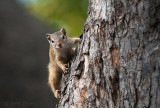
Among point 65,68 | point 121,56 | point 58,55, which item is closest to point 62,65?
point 65,68

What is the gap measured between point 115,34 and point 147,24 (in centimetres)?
38

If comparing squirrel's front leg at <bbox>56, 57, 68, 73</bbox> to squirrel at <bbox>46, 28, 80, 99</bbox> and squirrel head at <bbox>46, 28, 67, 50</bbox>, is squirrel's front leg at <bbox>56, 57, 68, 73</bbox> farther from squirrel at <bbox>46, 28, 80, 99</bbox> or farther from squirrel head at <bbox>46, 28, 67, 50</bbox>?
squirrel head at <bbox>46, 28, 67, 50</bbox>

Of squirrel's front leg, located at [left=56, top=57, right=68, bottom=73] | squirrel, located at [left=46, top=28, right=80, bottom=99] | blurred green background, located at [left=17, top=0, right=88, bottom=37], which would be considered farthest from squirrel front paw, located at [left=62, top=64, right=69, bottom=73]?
blurred green background, located at [left=17, top=0, right=88, bottom=37]

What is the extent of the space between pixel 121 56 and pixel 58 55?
156 cm

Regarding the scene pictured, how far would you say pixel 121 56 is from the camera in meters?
4.25

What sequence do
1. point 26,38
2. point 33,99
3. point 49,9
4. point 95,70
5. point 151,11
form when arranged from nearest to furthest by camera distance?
point 151,11 < point 95,70 < point 49,9 < point 33,99 < point 26,38

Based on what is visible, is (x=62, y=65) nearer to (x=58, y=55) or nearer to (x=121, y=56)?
(x=58, y=55)

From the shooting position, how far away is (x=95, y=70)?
4449mm

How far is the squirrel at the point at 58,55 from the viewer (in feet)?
18.0

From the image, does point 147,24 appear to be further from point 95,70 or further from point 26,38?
point 26,38

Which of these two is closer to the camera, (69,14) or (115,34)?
(115,34)

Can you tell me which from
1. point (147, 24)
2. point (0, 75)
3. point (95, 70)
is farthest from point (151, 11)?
point (0, 75)

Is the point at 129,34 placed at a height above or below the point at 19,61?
below

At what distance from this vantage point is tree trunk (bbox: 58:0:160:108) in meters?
4.14
